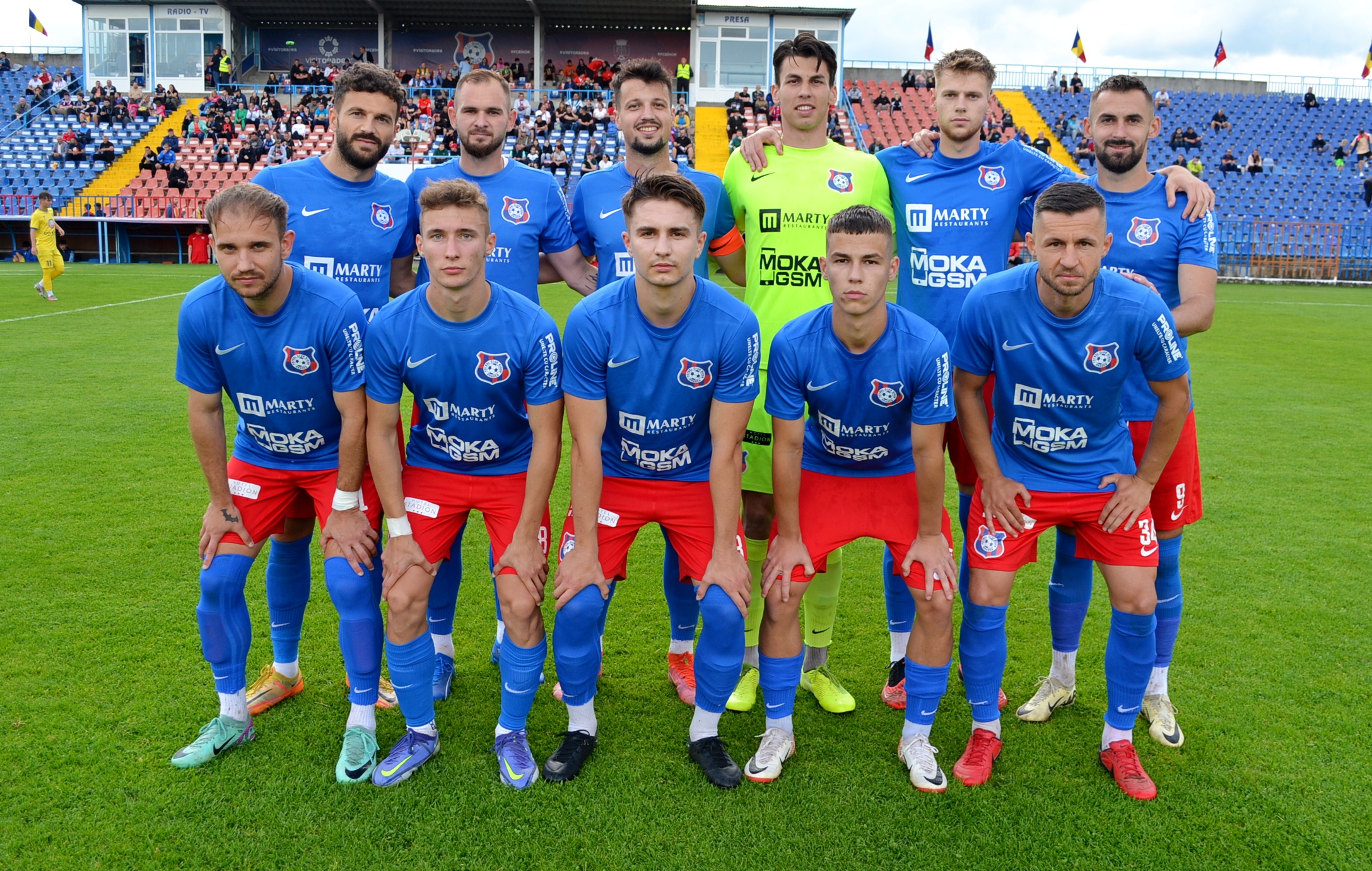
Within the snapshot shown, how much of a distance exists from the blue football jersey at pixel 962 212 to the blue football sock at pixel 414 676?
107 inches

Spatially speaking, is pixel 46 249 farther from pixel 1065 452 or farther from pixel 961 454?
pixel 1065 452

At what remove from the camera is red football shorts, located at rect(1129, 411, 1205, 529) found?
394 cm

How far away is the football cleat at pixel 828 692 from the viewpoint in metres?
4.16

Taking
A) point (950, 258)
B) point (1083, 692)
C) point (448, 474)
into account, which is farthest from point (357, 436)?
point (1083, 692)

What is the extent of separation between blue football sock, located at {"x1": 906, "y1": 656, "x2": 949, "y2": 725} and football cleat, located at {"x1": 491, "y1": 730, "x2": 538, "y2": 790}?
59.2 inches

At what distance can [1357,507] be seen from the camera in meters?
6.97

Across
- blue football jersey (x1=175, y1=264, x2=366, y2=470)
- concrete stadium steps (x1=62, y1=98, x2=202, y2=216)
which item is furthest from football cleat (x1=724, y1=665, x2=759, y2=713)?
concrete stadium steps (x1=62, y1=98, x2=202, y2=216)

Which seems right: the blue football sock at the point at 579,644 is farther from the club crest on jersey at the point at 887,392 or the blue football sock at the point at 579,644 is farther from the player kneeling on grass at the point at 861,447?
the club crest on jersey at the point at 887,392

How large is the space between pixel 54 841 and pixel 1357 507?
26.9 feet

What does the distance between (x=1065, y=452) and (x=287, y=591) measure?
3360 mm

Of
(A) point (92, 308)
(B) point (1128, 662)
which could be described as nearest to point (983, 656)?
(B) point (1128, 662)

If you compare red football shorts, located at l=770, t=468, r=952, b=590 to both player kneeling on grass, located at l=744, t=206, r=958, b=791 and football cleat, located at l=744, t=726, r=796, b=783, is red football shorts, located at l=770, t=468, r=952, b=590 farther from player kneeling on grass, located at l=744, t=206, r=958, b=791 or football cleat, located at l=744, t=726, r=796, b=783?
football cleat, located at l=744, t=726, r=796, b=783

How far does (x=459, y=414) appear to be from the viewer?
12.1 feet

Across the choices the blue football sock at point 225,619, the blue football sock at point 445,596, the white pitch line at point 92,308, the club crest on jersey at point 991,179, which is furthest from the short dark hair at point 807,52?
the white pitch line at point 92,308
